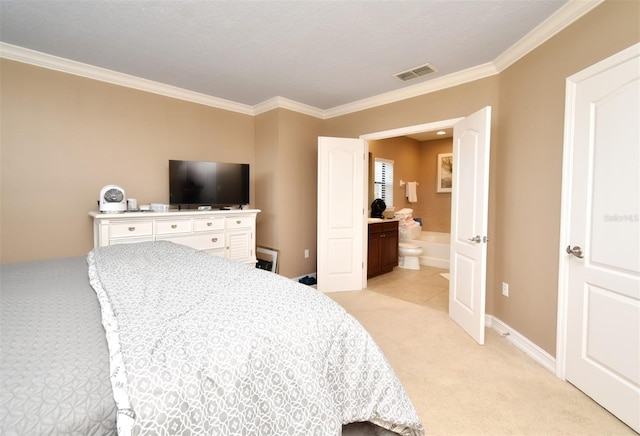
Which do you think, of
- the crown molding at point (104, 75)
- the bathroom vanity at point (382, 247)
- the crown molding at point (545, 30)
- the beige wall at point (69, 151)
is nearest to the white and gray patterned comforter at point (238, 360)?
the beige wall at point (69, 151)

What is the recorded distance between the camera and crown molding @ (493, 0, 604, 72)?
187 centimetres

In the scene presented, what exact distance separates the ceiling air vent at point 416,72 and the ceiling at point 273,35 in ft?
0.21

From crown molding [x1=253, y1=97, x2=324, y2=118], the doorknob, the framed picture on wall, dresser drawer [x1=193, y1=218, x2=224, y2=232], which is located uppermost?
crown molding [x1=253, y1=97, x2=324, y2=118]

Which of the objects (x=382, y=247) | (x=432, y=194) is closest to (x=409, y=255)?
(x=382, y=247)

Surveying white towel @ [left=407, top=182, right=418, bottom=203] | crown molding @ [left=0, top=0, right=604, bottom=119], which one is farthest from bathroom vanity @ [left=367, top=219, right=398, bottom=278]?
crown molding @ [left=0, top=0, right=604, bottom=119]

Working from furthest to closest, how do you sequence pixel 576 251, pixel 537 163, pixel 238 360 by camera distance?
pixel 537 163, pixel 576 251, pixel 238 360

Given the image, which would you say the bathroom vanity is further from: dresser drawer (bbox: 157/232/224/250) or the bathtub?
dresser drawer (bbox: 157/232/224/250)

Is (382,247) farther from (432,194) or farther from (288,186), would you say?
(432,194)

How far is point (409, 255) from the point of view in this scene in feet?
17.0

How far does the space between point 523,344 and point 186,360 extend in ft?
8.86

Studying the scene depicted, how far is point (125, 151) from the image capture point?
127 inches

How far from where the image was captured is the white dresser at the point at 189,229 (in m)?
2.71

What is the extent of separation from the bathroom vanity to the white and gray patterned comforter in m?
3.23

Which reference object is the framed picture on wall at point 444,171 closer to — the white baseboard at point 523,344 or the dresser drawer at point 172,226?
the white baseboard at point 523,344
